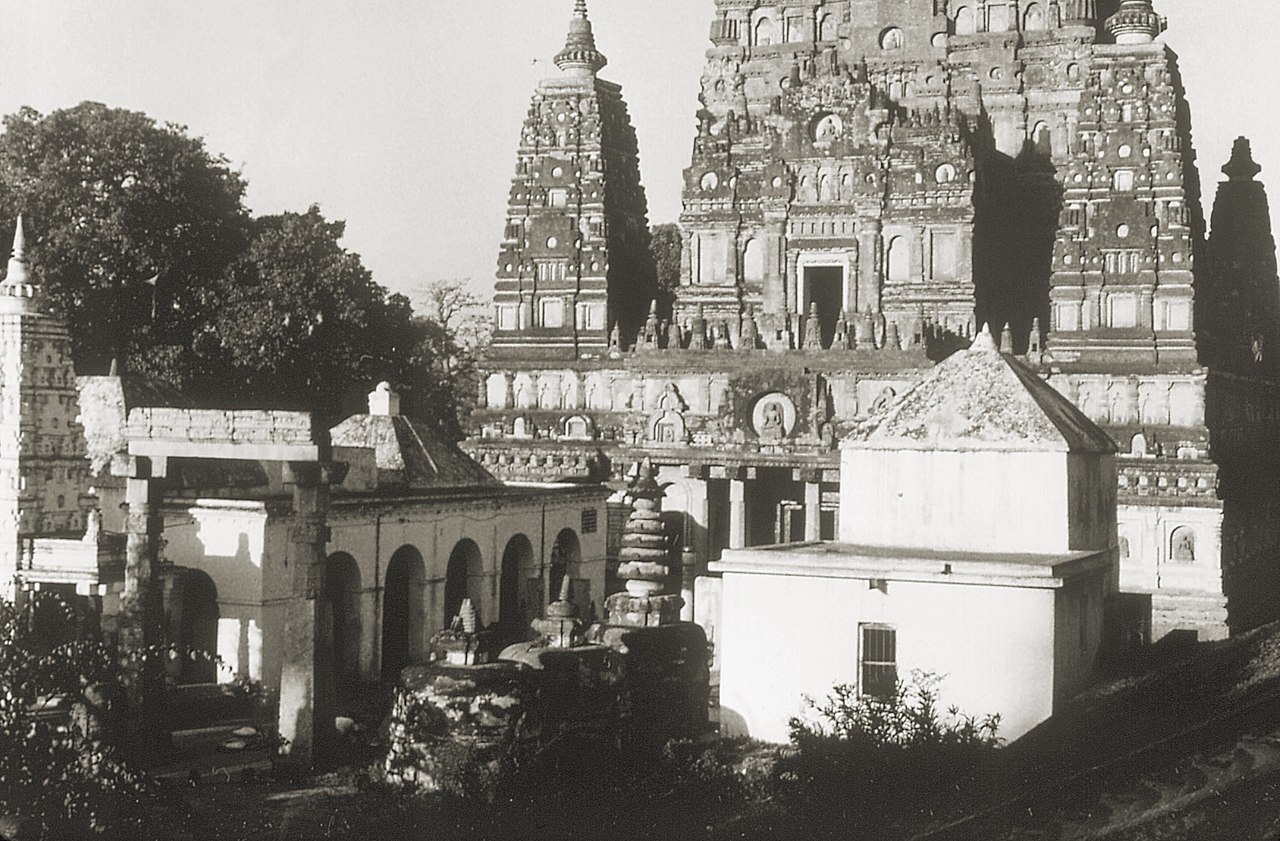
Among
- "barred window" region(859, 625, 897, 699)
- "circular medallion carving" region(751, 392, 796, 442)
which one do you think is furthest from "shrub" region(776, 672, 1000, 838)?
"circular medallion carving" region(751, 392, 796, 442)

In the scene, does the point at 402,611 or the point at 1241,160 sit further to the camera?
the point at 1241,160

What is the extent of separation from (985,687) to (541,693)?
225 inches

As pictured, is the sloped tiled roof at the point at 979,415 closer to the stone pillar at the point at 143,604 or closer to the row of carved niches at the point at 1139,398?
the stone pillar at the point at 143,604

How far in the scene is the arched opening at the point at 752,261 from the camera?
47.2m

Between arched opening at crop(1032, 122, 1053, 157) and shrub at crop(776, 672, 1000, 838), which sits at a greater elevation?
arched opening at crop(1032, 122, 1053, 157)

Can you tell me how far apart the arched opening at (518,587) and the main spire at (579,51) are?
737 inches

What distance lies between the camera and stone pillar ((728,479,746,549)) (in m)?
41.4

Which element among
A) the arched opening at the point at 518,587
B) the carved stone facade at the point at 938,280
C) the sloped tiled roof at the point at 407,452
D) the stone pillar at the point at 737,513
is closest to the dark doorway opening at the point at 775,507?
the carved stone facade at the point at 938,280

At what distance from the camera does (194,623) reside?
1113 inches

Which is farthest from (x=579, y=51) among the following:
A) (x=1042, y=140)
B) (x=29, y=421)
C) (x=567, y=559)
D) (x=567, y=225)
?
(x=29, y=421)

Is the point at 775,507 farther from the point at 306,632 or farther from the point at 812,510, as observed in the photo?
the point at 306,632

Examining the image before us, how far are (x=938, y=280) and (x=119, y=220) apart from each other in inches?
833

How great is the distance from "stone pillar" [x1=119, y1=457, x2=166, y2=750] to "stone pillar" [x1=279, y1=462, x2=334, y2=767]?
1.99 m

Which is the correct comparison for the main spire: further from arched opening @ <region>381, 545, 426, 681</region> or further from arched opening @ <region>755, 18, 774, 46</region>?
arched opening @ <region>381, 545, 426, 681</region>
